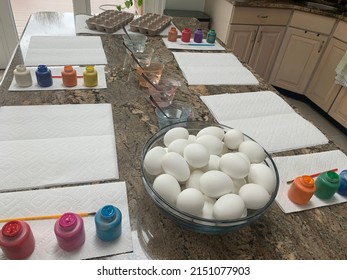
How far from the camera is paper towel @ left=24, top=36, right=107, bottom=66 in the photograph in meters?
1.19

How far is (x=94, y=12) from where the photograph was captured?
3.33 metres

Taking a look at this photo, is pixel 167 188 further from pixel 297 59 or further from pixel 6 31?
pixel 6 31

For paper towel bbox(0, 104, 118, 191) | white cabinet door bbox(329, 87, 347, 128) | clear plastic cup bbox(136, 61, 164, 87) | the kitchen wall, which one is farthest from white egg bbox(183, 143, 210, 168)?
the kitchen wall

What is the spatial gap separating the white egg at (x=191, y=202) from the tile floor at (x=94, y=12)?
6.79 ft

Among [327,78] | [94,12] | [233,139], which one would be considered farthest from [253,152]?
[94,12]

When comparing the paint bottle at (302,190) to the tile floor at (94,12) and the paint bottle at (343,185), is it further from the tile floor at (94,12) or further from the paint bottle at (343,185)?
the tile floor at (94,12)

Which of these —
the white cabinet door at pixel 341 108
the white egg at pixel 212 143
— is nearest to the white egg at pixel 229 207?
the white egg at pixel 212 143

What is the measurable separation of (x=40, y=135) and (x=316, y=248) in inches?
29.6

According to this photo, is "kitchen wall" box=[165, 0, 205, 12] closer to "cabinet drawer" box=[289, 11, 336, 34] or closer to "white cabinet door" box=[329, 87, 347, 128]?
"cabinet drawer" box=[289, 11, 336, 34]

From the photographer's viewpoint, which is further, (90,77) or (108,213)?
(90,77)

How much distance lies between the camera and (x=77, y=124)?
0.83m

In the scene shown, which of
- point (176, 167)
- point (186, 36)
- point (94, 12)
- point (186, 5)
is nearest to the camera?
point (176, 167)

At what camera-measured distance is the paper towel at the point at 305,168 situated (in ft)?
2.12

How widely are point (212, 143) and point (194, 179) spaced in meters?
0.11
